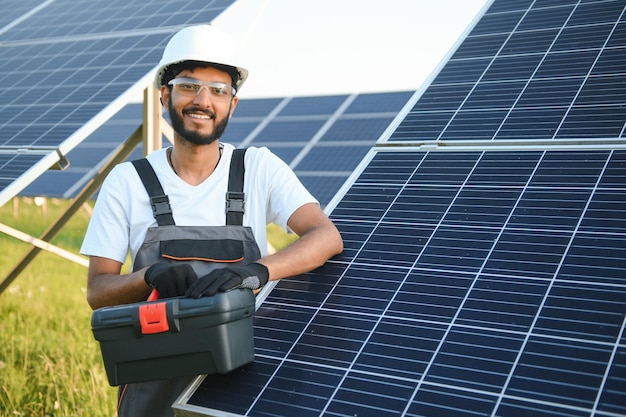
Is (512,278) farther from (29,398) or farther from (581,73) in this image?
(29,398)

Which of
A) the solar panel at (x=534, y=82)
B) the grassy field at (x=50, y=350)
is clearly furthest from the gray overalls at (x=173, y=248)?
the grassy field at (x=50, y=350)

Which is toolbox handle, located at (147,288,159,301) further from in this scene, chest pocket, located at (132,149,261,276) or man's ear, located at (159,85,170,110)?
man's ear, located at (159,85,170,110)

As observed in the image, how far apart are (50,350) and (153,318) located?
5.91m

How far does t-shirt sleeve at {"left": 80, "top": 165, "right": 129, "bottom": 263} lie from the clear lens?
472mm

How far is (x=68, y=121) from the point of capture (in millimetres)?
8094

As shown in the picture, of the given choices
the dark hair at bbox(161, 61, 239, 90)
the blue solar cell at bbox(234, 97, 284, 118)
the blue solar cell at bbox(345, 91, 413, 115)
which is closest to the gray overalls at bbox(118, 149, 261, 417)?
the dark hair at bbox(161, 61, 239, 90)

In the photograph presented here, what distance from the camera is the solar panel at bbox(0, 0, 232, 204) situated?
7.86 meters

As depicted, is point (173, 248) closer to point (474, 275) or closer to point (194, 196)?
point (194, 196)

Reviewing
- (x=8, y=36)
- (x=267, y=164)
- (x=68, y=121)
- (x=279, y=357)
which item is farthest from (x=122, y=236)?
(x=8, y=36)

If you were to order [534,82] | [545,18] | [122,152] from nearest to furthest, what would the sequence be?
[534,82] < [545,18] < [122,152]

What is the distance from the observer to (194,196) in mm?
3900

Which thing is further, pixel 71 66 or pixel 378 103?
pixel 378 103

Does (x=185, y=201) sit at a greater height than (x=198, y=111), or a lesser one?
lesser

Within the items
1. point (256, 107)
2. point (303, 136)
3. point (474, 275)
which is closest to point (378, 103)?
point (303, 136)
